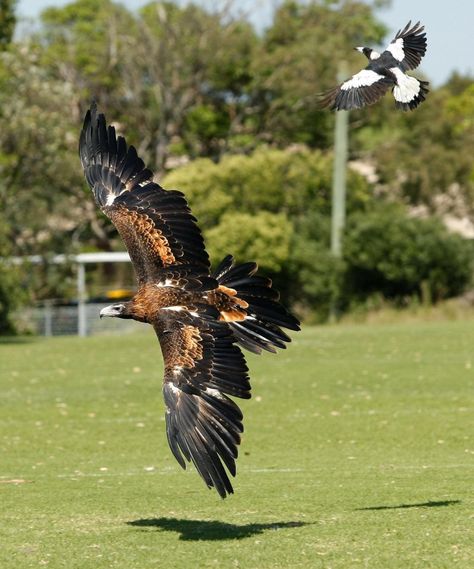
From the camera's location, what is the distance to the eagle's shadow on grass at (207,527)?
8.42m

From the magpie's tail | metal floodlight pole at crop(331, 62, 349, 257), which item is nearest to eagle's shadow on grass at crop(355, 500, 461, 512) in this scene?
the magpie's tail

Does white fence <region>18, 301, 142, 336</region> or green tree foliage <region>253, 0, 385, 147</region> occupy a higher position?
green tree foliage <region>253, 0, 385, 147</region>

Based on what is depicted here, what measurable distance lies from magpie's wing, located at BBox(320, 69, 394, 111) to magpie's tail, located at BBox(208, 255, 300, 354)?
163cm

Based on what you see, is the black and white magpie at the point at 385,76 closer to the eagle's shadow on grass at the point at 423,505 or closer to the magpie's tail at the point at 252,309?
the magpie's tail at the point at 252,309

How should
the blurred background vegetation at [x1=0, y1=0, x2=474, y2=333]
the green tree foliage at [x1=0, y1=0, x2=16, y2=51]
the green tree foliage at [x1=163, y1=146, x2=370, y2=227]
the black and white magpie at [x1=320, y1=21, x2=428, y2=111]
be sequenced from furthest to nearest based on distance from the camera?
the green tree foliage at [x1=163, y1=146, x2=370, y2=227]
the blurred background vegetation at [x1=0, y1=0, x2=474, y2=333]
the green tree foliage at [x1=0, y1=0, x2=16, y2=51]
the black and white magpie at [x1=320, y1=21, x2=428, y2=111]

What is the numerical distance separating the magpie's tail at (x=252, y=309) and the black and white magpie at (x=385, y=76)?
1.63 meters

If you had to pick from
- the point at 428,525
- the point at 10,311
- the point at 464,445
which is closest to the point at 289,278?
the point at 10,311

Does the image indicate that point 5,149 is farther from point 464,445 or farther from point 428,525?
point 428,525

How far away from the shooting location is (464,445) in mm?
12766

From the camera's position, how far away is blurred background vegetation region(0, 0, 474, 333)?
40812mm

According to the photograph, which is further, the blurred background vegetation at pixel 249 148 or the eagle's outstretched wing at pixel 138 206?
the blurred background vegetation at pixel 249 148

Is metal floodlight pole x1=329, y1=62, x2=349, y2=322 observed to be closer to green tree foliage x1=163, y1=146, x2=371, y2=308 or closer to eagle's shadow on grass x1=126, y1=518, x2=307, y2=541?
green tree foliage x1=163, y1=146, x2=371, y2=308

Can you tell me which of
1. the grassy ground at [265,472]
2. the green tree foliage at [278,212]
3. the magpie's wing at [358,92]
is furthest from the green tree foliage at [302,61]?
the magpie's wing at [358,92]

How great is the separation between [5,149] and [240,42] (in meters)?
17.5
